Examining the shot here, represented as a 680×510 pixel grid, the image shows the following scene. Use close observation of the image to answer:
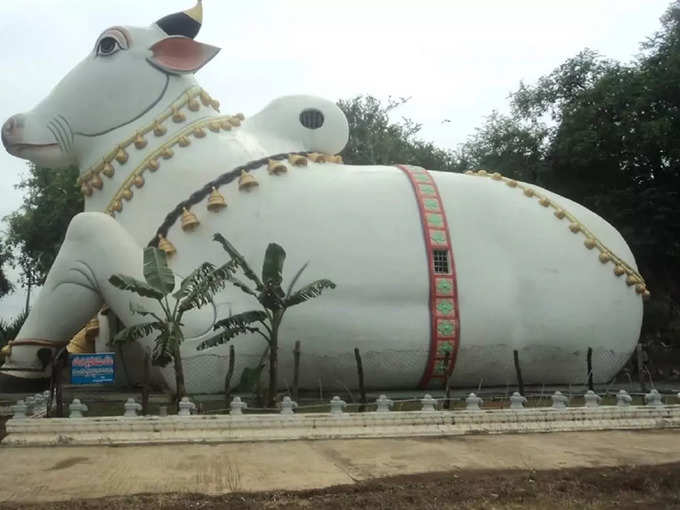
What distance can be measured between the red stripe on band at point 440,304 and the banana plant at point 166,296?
10.1 feet

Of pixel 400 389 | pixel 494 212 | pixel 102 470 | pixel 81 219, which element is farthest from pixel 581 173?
pixel 102 470

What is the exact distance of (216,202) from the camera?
33.4ft

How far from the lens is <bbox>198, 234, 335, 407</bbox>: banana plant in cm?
891

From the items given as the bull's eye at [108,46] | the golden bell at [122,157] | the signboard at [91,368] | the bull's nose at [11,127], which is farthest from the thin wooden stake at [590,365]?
the bull's nose at [11,127]

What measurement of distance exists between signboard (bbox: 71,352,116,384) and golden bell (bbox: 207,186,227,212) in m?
2.60

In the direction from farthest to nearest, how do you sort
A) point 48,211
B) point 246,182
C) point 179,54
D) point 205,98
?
1. point 48,211
2. point 205,98
3. point 179,54
4. point 246,182

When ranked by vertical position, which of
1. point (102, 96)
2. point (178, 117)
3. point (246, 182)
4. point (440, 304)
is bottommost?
point (440, 304)

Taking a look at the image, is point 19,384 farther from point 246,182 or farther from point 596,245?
point 596,245

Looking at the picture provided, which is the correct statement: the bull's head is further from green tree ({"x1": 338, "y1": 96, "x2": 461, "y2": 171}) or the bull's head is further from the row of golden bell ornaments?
green tree ({"x1": 338, "y1": 96, "x2": 461, "y2": 171})

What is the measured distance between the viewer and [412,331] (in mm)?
10070

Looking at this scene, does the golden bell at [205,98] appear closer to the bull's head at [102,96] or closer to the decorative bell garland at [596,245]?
the bull's head at [102,96]

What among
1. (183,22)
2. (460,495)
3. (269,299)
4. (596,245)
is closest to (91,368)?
(269,299)

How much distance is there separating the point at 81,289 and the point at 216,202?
231 cm

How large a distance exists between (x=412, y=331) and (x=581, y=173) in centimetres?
1077
